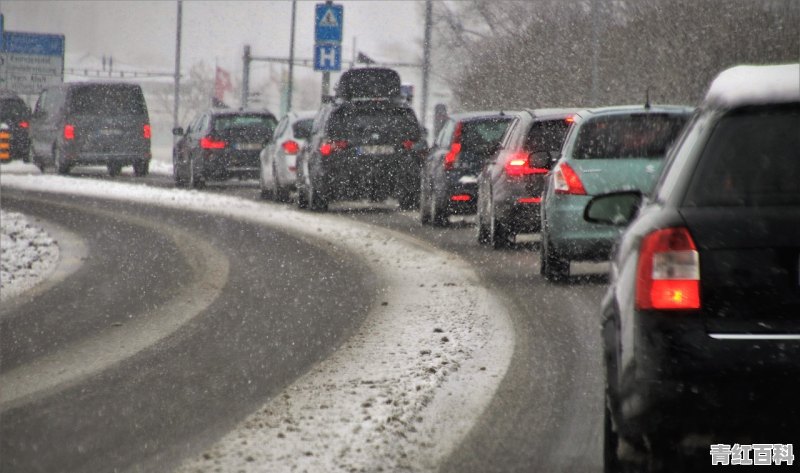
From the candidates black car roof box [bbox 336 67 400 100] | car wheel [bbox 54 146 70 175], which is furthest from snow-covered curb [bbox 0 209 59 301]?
car wheel [bbox 54 146 70 175]

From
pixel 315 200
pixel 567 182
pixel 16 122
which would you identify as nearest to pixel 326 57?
pixel 315 200

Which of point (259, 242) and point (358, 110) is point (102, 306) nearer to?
point (259, 242)

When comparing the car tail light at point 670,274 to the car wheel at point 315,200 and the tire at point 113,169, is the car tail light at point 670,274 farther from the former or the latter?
the tire at point 113,169

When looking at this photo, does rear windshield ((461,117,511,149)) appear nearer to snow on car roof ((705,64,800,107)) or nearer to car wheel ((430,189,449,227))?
car wheel ((430,189,449,227))

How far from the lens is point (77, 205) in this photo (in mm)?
25688

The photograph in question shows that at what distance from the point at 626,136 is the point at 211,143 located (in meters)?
18.7

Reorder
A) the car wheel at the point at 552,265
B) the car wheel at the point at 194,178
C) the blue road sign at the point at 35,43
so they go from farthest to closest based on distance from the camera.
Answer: the blue road sign at the point at 35,43 → the car wheel at the point at 194,178 → the car wheel at the point at 552,265

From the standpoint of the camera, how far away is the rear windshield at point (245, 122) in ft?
100

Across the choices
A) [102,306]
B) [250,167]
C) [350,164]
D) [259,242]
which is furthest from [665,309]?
[250,167]

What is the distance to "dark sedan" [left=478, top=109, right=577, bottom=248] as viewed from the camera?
51.6 ft

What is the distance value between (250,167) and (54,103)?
1167cm

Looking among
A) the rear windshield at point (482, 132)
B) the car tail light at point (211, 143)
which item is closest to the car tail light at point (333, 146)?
the rear windshield at point (482, 132)

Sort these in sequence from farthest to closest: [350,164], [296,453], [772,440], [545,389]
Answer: [350,164] < [545,389] < [296,453] < [772,440]

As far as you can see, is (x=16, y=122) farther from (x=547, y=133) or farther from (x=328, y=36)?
(x=547, y=133)
